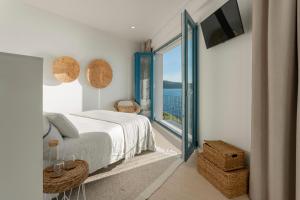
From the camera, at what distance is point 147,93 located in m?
5.34

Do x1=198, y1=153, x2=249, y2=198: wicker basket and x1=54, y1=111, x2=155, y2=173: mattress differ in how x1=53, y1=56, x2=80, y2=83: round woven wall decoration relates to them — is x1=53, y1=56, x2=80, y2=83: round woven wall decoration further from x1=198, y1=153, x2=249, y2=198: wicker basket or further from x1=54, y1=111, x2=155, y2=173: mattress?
x1=198, y1=153, x2=249, y2=198: wicker basket

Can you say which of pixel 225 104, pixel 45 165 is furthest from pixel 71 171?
pixel 225 104

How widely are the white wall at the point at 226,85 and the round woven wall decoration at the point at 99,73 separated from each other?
2.51 m

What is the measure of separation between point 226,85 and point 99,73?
3192 millimetres

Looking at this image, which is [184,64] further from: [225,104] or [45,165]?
[45,165]

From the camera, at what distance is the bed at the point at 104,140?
183cm

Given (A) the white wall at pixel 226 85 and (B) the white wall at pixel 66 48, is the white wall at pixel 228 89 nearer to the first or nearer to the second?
(A) the white wall at pixel 226 85

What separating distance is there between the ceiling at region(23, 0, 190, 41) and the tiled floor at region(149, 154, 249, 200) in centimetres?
271

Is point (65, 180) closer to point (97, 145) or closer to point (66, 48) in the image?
point (97, 145)

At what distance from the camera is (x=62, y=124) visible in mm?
1861

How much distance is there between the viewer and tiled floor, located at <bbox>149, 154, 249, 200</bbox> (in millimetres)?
1762

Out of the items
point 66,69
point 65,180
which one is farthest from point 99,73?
point 65,180

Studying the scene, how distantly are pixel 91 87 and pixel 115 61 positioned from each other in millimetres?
1024

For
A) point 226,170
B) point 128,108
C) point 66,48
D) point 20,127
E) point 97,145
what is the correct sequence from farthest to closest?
point 128,108, point 66,48, point 97,145, point 226,170, point 20,127
